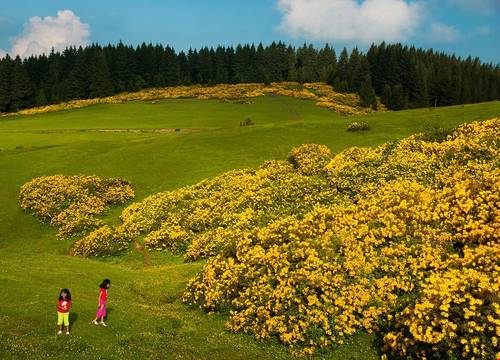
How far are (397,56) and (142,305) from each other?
15737cm

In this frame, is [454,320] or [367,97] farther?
[367,97]

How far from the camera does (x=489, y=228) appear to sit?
1873 cm

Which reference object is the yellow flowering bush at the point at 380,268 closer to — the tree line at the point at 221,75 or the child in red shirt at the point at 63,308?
the child in red shirt at the point at 63,308

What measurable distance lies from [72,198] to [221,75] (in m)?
154

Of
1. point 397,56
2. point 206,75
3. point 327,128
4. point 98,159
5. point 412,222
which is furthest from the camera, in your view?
point 206,75

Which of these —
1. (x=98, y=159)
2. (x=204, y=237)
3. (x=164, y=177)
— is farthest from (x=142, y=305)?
(x=98, y=159)

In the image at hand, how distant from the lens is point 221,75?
190m

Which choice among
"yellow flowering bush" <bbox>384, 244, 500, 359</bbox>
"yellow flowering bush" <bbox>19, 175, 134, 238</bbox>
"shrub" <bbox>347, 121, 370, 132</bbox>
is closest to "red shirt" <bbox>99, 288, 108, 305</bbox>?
"yellow flowering bush" <bbox>384, 244, 500, 359</bbox>

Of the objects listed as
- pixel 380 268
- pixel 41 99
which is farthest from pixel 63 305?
pixel 41 99

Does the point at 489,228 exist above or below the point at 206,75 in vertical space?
below

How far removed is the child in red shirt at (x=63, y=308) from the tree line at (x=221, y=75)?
4893 inches

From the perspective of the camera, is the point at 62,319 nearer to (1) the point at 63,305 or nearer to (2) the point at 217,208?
(1) the point at 63,305

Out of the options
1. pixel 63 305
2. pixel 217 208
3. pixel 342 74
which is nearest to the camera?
pixel 63 305

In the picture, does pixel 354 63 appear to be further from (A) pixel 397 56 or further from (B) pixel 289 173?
(B) pixel 289 173
